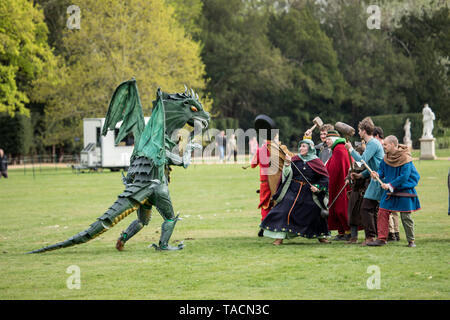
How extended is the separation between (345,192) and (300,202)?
105 centimetres

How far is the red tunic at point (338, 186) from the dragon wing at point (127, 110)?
139 inches

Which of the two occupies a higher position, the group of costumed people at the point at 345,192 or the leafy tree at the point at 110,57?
the leafy tree at the point at 110,57

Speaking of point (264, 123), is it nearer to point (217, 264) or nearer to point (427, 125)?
point (217, 264)

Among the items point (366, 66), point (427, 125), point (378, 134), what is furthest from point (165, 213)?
point (366, 66)

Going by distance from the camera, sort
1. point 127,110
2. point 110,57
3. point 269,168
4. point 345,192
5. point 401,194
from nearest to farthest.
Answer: point 401,194 < point 127,110 < point 345,192 < point 269,168 < point 110,57

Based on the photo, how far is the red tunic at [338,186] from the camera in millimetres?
11680

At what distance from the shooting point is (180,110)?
37.2 ft

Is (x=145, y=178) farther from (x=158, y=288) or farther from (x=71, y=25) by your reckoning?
(x=71, y=25)

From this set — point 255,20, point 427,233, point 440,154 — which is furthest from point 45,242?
point 255,20

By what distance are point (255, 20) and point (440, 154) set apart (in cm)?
2585

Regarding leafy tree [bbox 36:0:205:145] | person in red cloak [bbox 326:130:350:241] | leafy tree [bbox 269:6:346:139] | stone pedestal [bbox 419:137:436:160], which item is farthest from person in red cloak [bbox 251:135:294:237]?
leafy tree [bbox 269:6:346:139]

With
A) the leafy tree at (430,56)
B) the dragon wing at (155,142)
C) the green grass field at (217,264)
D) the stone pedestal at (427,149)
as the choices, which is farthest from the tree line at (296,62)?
the dragon wing at (155,142)

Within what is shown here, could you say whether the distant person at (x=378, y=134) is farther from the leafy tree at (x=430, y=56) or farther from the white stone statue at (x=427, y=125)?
the leafy tree at (x=430, y=56)

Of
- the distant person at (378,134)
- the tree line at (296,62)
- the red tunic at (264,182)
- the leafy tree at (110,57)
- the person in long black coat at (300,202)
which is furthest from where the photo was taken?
the tree line at (296,62)
